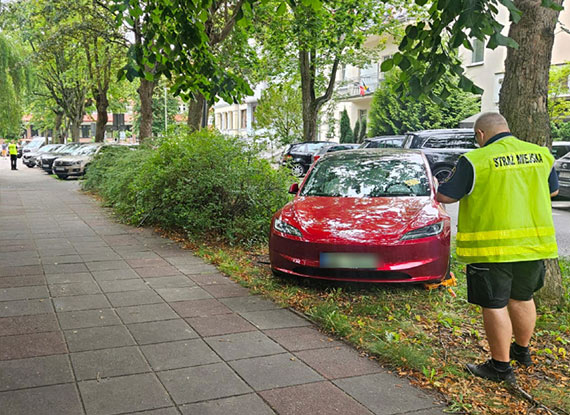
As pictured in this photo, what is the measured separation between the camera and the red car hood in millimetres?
5840

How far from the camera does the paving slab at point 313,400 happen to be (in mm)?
3471

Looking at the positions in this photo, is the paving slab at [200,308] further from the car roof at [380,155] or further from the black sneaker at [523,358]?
the car roof at [380,155]

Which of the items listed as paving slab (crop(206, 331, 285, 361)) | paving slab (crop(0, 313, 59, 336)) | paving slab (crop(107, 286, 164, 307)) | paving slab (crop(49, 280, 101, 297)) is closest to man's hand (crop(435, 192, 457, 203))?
paving slab (crop(206, 331, 285, 361))

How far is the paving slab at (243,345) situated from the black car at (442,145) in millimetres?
13442

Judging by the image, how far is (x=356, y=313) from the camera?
17.8 feet

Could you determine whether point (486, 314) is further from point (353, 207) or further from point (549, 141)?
point (353, 207)

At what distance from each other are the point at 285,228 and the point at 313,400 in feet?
9.58

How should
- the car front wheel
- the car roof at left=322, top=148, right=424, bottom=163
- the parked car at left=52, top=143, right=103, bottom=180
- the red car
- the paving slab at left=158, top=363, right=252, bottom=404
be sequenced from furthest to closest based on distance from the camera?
1. the parked car at left=52, top=143, right=103, bottom=180
2. the car front wheel
3. the car roof at left=322, top=148, right=424, bottom=163
4. the red car
5. the paving slab at left=158, top=363, right=252, bottom=404

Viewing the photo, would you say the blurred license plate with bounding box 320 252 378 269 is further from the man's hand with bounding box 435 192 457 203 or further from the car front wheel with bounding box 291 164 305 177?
the car front wheel with bounding box 291 164 305 177

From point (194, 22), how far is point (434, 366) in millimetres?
5122

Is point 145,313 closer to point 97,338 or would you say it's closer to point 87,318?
point 87,318

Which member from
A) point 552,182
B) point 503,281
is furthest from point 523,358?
point 552,182

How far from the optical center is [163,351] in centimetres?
440

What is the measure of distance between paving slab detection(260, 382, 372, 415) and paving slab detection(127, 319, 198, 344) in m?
1.28
